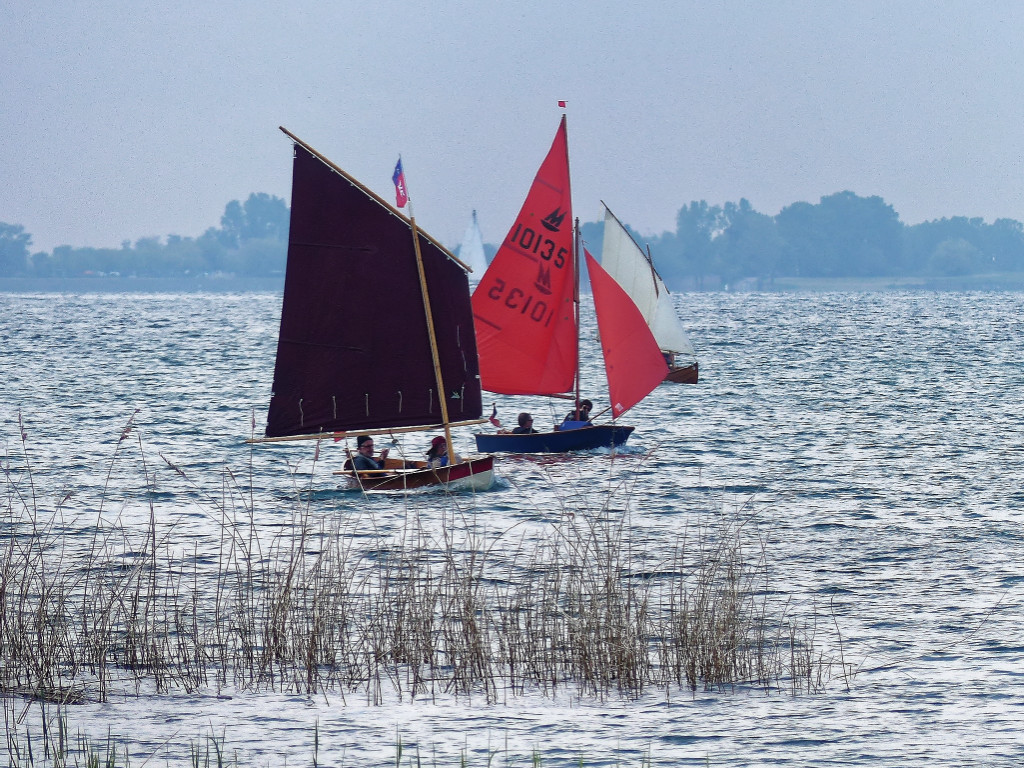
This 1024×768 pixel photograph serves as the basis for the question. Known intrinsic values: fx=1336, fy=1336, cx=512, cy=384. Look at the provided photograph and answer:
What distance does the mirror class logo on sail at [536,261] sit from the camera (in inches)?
1243

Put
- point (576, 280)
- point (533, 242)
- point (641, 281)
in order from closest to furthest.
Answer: point (533, 242), point (576, 280), point (641, 281)

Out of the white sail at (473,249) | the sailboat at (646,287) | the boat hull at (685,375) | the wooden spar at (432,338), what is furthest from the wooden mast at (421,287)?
the white sail at (473,249)

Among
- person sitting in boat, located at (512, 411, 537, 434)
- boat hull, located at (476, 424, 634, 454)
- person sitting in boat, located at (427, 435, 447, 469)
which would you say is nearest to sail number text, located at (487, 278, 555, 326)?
person sitting in boat, located at (512, 411, 537, 434)

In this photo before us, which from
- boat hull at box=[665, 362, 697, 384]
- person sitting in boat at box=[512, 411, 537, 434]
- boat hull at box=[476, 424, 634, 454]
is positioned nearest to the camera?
person sitting in boat at box=[512, 411, 537, 434]

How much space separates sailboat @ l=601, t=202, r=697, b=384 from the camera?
50.6 m

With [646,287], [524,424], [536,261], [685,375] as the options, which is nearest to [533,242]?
[536,261]

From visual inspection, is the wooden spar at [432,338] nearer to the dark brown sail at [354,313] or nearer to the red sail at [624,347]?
the dark brown sail at [354,313]

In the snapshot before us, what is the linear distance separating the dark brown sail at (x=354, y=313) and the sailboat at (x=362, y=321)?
0.02m

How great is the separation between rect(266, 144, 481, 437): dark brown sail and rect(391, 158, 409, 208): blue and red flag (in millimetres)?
603

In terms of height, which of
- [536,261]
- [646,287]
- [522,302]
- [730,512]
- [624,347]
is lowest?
[730,512]

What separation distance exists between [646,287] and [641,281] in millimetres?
650

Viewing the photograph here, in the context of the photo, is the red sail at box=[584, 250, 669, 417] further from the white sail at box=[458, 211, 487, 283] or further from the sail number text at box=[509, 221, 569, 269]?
the white sail at box=[458, 211, 487, 283]

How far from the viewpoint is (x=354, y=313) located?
24.2m

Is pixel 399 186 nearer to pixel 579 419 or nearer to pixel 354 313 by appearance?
pixel 354 313
